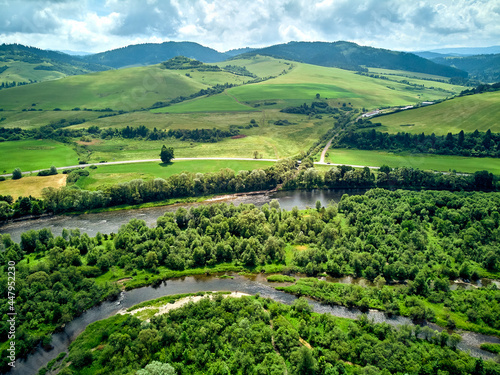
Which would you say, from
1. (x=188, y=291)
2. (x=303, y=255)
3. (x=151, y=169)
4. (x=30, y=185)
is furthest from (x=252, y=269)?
(x=30, y=185)

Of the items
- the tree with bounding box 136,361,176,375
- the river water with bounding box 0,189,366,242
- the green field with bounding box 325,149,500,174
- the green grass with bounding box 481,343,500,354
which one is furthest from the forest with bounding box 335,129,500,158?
the tree with bounding box 136,361,176,375

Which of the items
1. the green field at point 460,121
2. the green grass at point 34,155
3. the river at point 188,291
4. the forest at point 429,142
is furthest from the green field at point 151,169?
the green field at point 460,121

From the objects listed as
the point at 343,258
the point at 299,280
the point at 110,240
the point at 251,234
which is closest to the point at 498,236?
the point at 343,258

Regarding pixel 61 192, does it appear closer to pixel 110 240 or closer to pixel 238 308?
pixel 110 240

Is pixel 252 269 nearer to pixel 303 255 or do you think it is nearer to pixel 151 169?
pixel 303 255

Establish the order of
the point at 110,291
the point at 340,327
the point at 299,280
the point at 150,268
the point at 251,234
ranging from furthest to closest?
1. the point at 251,234
2. the point at 150,268
3. the point at 299,280
4. the point at 110,291
5. the point at 340,327

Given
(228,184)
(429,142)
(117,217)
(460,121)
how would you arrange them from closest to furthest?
(117,217) → (228,184) → (429,142) → (460,121)
